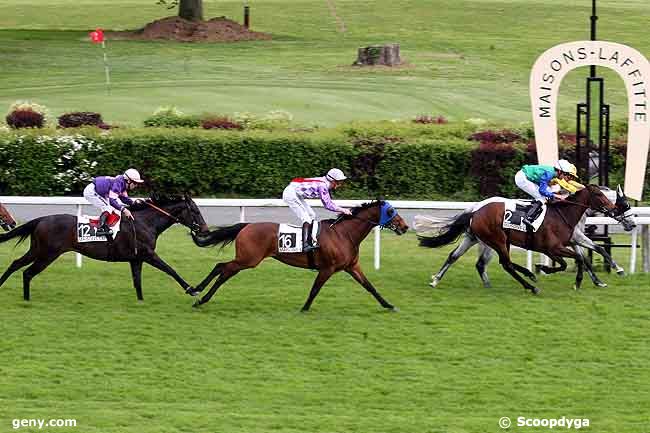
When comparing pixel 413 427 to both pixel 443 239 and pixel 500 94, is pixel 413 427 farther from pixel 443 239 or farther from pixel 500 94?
pixel 500 94

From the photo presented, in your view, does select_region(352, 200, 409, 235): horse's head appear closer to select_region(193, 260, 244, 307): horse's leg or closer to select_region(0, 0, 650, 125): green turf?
select_region(193, 260, 244, 307): horse's leg

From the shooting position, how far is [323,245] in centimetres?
1230

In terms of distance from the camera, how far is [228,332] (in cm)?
1166

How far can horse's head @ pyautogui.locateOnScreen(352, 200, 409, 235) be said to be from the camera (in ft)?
40.8

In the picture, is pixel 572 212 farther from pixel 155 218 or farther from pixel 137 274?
pixel 137 274

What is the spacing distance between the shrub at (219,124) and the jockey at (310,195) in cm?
858

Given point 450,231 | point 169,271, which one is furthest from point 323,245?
point 450,231

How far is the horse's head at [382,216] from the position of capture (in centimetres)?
1245

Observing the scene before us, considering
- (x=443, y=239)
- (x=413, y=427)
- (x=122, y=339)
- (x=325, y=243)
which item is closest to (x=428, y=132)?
(x=443, y=239)

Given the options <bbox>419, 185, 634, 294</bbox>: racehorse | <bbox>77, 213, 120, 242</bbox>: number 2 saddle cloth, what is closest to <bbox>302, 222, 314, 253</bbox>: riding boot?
<bbox>77, 213, 120, 242</bbox>: number 2 saddle cloth

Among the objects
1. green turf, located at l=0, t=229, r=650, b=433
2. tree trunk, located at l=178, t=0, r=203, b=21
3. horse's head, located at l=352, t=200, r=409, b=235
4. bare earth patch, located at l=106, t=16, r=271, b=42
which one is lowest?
green turf, located at l=0, t=229, r=650, b=433

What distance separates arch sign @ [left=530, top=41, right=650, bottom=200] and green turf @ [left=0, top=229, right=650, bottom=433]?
59.3 inches
